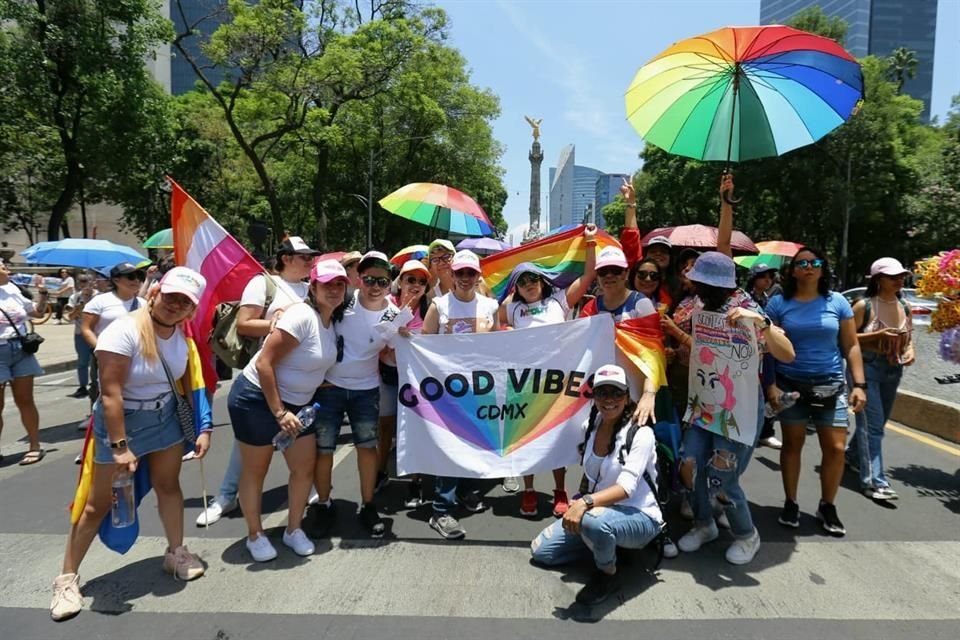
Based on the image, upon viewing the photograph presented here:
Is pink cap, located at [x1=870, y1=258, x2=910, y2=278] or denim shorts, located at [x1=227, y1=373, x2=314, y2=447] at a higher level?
pink cap, located at [x1=870, y1=258, x2=910, y2=278]

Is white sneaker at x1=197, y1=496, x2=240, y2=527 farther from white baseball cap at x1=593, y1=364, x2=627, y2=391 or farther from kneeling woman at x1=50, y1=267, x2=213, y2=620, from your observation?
white baseball cap at x1=593, y1=364, x2=627, y2=391

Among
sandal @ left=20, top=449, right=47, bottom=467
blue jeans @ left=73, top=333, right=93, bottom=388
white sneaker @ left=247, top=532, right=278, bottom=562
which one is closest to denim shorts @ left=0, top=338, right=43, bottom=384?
sandal @ left=20, top=449, right=47, bottom=467

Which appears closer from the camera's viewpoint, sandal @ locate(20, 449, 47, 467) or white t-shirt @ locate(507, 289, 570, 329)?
white t-shirt @ locate(507, 289, 570, 329)

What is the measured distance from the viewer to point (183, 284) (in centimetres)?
316

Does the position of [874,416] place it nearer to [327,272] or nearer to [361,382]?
[361,382]

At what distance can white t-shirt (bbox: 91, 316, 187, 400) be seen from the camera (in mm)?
3049

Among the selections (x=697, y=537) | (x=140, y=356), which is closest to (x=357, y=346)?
(x=140, y=356)

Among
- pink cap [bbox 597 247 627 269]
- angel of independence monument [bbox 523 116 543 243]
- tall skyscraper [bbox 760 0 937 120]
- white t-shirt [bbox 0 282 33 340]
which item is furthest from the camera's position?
tall skyscraper [bbox 760 0 937 120]

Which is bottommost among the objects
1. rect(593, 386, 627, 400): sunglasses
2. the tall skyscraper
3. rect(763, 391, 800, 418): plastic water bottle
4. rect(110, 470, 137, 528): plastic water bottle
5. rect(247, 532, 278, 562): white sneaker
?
rect(247, 532, 278, 562): white sneaker

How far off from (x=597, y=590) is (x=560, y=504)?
1168mm

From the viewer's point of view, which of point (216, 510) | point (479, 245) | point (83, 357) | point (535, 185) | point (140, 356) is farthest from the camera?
point (535, 185)

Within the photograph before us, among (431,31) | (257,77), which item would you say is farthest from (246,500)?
(431,31)

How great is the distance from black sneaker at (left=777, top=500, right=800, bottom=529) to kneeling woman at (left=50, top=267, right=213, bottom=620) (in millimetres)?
3855

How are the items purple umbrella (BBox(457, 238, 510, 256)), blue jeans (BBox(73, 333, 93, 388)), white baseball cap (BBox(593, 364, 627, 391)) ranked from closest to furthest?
white baseball cap (BBox(593, 364, 627, 391)), blue jeans (BBox(73, 333, 93, 388)), purple umbrella (BBox(457, 238, 510, 256))
